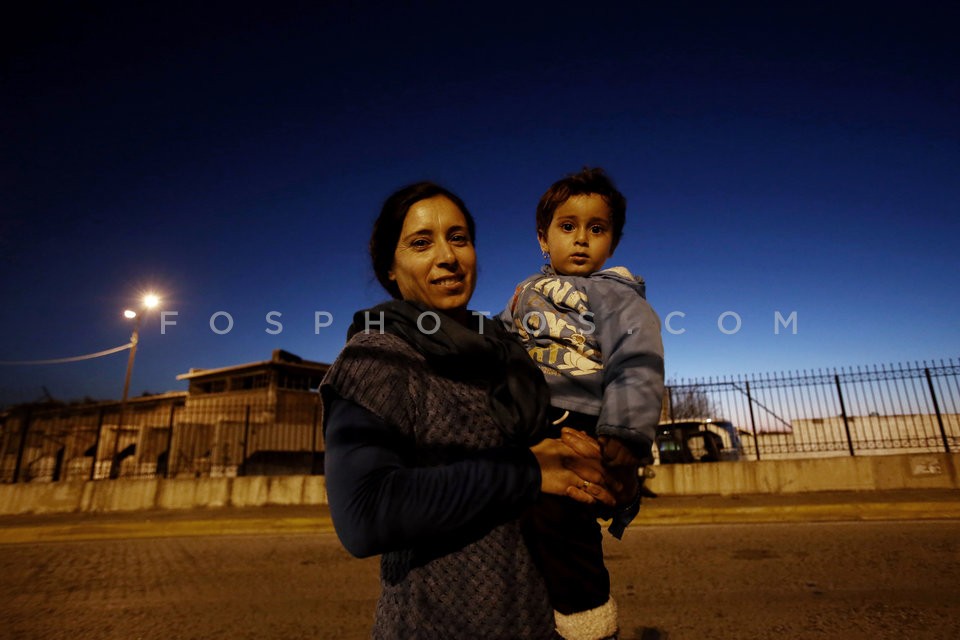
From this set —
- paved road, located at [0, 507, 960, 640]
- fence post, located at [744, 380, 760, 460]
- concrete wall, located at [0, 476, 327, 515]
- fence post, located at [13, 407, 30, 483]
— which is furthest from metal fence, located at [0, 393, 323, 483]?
fence post, located at [744, 380, 760, 460]

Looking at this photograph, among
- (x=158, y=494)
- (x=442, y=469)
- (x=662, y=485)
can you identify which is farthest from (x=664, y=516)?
(x=158, y=494)

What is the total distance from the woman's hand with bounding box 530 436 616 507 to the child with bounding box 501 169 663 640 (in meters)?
0.05

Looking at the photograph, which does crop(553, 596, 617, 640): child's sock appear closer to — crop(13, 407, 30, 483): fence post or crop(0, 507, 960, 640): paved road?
crop(0, 507, 960, 640): paved road

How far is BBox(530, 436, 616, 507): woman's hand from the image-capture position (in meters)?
1.01

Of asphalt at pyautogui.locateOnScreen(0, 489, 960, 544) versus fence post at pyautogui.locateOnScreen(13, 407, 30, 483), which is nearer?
asphalt at pyautogui.locateOnScreen(0, 489, 960, 544)

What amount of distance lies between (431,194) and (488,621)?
1.04 m

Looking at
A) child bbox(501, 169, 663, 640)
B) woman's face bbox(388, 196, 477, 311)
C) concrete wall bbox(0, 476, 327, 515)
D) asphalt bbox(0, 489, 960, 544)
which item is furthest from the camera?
concrete wall bbox(0, 476, 327, 515)

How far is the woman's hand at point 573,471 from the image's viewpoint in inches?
39.6

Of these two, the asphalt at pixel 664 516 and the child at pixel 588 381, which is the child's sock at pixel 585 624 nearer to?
the child at pixel 588 381

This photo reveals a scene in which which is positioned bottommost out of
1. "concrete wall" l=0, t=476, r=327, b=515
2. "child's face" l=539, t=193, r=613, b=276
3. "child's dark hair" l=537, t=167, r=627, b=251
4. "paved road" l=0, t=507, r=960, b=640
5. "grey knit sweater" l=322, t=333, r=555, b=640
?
"paved road" l=0, t=507, r=960, b=640

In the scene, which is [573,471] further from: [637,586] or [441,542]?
[637,586]

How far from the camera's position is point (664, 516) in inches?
314

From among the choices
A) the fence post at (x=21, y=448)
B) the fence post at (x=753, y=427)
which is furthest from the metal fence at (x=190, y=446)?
the fence post at (x=753, y=427)

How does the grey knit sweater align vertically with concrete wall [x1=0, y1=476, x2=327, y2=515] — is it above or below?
above
